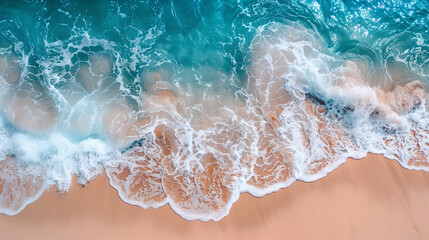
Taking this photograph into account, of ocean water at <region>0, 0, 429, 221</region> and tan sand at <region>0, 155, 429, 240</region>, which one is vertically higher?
ocean water at <region>0, 0, 429, 221</region>

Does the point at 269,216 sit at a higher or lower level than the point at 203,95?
lower

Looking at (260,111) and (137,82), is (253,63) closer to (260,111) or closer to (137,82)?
(260,111)

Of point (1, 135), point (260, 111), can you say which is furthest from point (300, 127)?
point (1, 135)

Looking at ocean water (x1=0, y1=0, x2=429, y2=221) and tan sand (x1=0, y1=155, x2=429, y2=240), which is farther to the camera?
ocean water (x1=0, y1=0, x2=429, y2=221)

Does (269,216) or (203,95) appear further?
(203,95)
